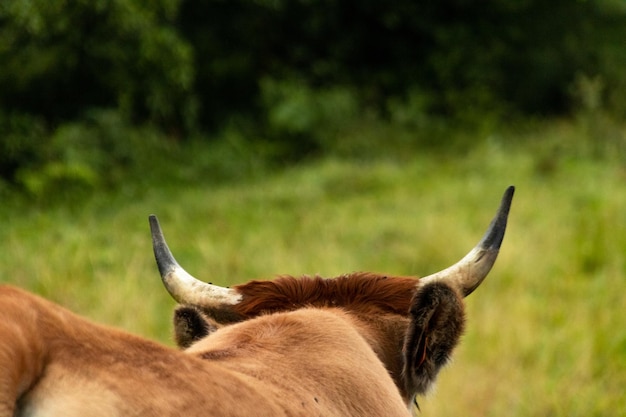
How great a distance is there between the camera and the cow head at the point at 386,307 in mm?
3266

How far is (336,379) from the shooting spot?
107 inches

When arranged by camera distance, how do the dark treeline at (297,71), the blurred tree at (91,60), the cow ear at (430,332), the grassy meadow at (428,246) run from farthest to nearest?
the dark treeline at (297,71) → the blurred tree at (91,60) → the grassy meadow at (428,246) → the cow ear at (430,332)

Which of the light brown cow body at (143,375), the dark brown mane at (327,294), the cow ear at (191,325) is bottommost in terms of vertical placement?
the light brown cow body at (143,375)

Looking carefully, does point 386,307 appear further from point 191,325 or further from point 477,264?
point 191,325

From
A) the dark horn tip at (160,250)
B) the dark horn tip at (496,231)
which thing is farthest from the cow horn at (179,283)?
the dark horn tip at (496,231)

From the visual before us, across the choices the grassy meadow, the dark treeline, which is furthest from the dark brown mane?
the dark treeline

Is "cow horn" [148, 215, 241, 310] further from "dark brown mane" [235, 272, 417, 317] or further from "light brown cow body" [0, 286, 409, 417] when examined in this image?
"light brown cow body" [0, 286, 409, 417]

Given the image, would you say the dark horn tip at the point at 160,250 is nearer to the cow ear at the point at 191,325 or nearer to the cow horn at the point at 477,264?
the cow ear at the point at 191,325

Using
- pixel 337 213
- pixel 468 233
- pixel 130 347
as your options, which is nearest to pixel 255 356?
pixel 130 347

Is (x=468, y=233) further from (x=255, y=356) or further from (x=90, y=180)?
(x=255, y=356)

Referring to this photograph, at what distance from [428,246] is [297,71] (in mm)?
10455

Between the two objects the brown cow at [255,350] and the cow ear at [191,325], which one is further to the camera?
the cow ear at [191,325]

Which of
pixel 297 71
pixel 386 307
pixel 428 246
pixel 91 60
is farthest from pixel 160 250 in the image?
pixel 297 71

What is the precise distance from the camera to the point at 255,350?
8.82 ft
